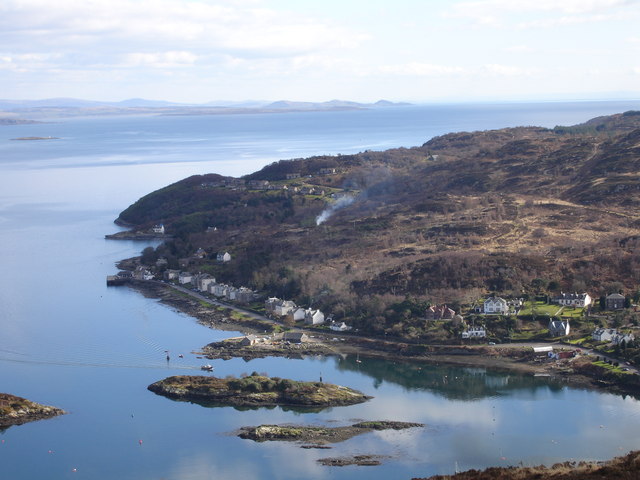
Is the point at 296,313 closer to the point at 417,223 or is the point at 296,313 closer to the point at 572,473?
the point at 417,223

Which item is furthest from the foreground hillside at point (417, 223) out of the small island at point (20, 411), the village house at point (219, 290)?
the small island at point (20, 411)

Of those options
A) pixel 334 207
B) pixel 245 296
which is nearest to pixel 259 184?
pixel 334 207

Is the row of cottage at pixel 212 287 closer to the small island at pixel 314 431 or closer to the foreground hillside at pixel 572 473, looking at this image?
the small island at pixel 314 431

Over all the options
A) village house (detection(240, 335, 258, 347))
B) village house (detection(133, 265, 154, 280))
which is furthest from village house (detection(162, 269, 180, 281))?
village house (detection(240, 335, 258, 347))

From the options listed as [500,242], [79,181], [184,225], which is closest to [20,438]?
[500,242]

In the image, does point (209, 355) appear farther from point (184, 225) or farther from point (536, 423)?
point (184, 225)

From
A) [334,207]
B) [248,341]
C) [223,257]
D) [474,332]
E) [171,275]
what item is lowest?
[248,341]
